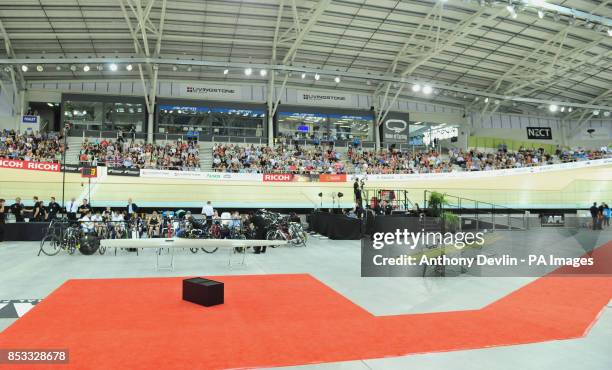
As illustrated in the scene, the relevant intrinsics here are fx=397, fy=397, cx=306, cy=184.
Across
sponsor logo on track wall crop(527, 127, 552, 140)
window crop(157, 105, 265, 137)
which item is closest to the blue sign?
window crop(157, 105, 265, 137)

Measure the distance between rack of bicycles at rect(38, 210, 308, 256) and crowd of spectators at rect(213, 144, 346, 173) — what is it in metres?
8.72

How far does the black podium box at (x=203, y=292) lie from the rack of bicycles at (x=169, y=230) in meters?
5.75

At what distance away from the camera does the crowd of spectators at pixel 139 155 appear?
20406 millimetres

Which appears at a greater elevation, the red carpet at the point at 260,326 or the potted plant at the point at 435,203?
the potted plant at the point at 435,203

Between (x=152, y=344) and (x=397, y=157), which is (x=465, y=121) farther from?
(x=152, y=344)

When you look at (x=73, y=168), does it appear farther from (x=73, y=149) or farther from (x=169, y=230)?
(x=169, y=230)

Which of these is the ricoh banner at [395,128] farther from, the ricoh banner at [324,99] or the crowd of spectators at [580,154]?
the crowd of spectators at [580,154]

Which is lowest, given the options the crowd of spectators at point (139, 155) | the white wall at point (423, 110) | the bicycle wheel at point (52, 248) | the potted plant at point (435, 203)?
the bicycle wheel at point (52, 248)

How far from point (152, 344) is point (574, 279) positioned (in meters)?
7.85

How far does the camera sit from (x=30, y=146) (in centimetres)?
2020

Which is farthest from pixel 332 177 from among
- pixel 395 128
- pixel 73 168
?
pixel 73 168

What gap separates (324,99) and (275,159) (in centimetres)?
725

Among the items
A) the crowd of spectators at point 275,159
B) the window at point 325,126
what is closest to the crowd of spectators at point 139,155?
the crowd of spectators at point 275,159

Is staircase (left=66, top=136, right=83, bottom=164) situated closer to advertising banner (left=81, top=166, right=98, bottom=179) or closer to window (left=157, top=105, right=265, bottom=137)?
advertising banner (left=81, top=166, right=98, bottom=179)
